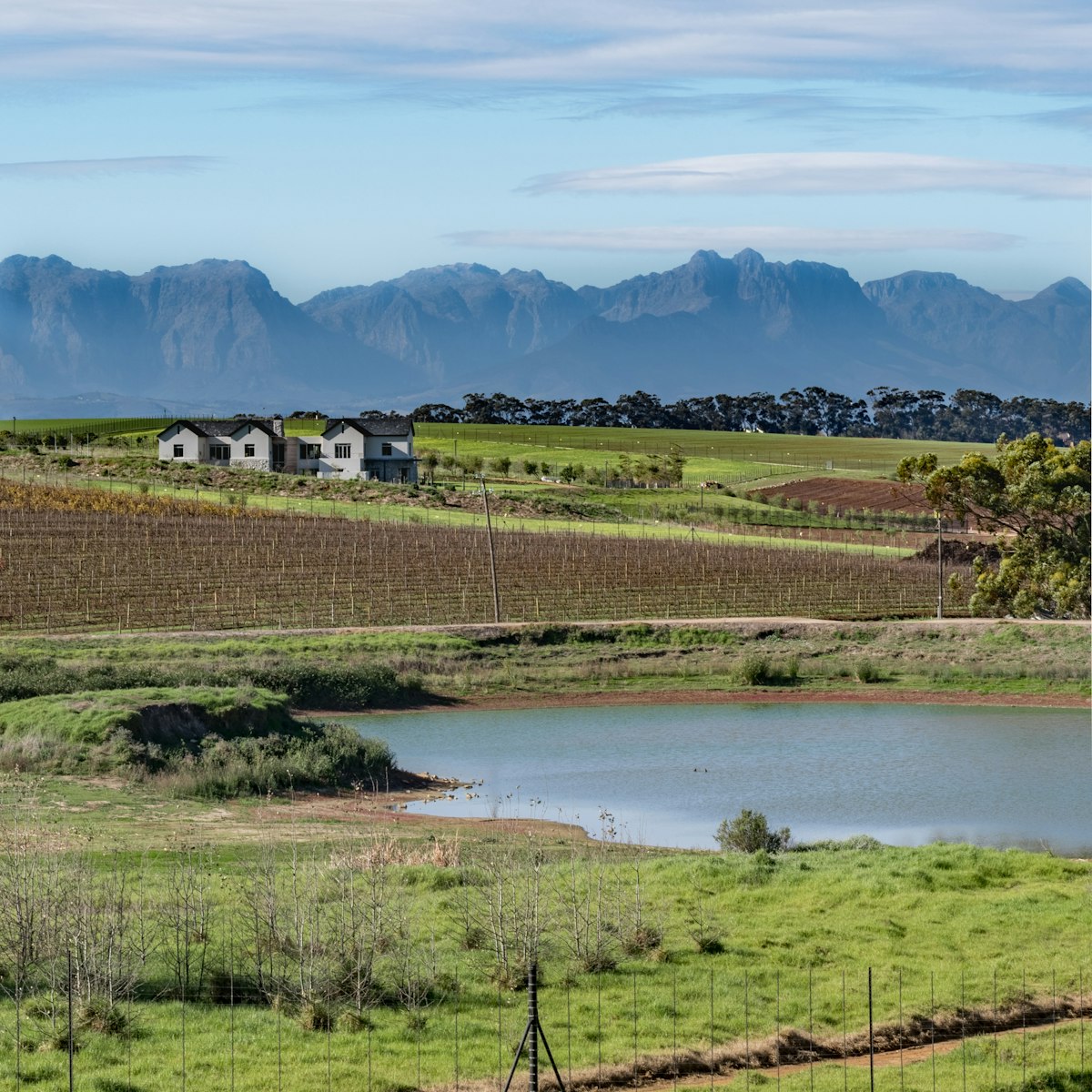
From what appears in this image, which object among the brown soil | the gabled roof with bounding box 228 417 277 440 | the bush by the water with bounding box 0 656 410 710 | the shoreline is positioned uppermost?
the gabled roof with bounding box 228 417 277 440

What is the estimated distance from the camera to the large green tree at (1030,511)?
56594 millimetres

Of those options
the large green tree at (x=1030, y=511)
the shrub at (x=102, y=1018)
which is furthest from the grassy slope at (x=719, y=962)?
the large green tree at (x=1030, y=511)

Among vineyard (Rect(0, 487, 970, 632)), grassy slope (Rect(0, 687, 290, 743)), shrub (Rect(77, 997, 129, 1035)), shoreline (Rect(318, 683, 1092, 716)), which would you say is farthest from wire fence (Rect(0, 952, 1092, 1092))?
vineyard (Rect(0, 487, 970, 632))

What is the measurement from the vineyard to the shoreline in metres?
10.7

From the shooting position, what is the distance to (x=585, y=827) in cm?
3041

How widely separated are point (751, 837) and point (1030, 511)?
113ft

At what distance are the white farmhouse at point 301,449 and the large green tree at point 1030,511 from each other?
216 feet

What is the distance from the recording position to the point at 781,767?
122 ft

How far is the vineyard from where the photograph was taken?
61.6 metres

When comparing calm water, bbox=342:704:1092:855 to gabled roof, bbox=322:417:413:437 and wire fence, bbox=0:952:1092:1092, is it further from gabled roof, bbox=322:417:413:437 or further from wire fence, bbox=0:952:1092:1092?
gabled roof, bbox=322:417:413:437

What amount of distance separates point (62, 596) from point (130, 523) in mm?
20390

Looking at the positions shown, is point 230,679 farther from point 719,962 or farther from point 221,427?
point 221,427

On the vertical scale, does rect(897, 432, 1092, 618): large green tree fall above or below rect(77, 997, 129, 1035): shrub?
above

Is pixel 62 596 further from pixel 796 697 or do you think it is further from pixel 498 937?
pixel 498 937
